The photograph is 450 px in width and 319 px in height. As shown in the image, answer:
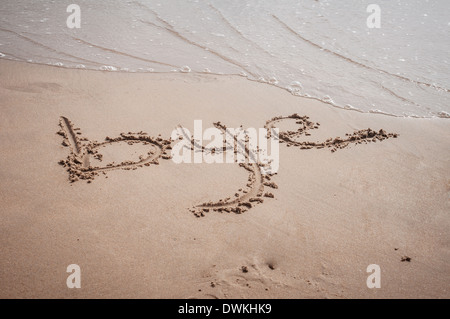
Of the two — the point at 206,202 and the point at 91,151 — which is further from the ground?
the point at 91,151

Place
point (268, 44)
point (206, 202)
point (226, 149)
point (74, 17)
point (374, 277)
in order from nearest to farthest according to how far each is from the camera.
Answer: point (374, 277)
point (206, 202)
point (226, 149)
point (268, 44)
point (74, 17)

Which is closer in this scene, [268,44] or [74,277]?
[74,277]

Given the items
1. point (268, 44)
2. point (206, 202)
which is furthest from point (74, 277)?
point (268, 44)

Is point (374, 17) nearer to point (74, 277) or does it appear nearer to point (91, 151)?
point (91, 151)

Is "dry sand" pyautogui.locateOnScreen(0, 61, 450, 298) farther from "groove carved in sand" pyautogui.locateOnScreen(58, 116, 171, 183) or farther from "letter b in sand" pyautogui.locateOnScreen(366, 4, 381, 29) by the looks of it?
"letter b in sand" pyautogui.locateOnScreen(366, 4, 381, 29)

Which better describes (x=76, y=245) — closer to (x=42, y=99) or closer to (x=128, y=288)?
(x=128, y=288)

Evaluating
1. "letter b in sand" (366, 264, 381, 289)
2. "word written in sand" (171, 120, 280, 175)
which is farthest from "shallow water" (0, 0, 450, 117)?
"letter b in sand" (366, 264, 381, 289)

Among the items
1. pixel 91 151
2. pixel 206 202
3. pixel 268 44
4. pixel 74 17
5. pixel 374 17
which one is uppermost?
pixel 374 17

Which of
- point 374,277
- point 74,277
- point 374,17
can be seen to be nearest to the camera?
point 74,277
